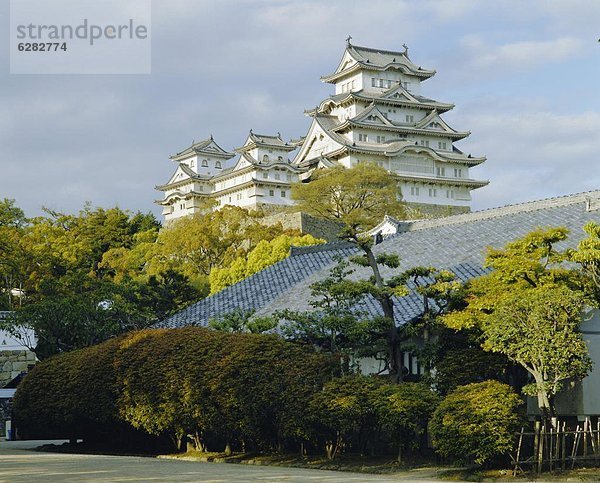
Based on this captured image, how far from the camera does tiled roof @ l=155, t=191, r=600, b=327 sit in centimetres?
2120

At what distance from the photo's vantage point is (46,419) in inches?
894

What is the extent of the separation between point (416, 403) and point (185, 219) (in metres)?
39.9

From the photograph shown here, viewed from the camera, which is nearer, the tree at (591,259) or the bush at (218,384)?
the tree at (591,259)

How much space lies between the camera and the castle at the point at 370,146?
2682 inches

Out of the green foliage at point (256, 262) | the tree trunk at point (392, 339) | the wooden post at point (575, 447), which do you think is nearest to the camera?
the wooden post at point (575, 447)

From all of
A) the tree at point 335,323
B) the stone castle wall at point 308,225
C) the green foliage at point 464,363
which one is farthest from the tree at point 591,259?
the stone castle wall at point 308,225

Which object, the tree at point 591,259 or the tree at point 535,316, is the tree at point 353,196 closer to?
the tree at point 535,316

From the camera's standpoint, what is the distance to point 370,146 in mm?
67812

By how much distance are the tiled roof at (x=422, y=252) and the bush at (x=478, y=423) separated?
332 cm

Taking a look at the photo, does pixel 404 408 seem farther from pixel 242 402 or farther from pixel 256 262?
pixel 256 262

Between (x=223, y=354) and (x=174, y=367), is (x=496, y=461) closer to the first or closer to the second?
(x=223, y=354)

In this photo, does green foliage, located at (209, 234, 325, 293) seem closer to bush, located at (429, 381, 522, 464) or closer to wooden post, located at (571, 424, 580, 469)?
bush, located at (429, 381, 522, 464)

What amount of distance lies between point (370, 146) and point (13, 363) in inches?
1619

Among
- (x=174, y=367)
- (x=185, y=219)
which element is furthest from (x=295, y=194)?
(x=174, y=367)
